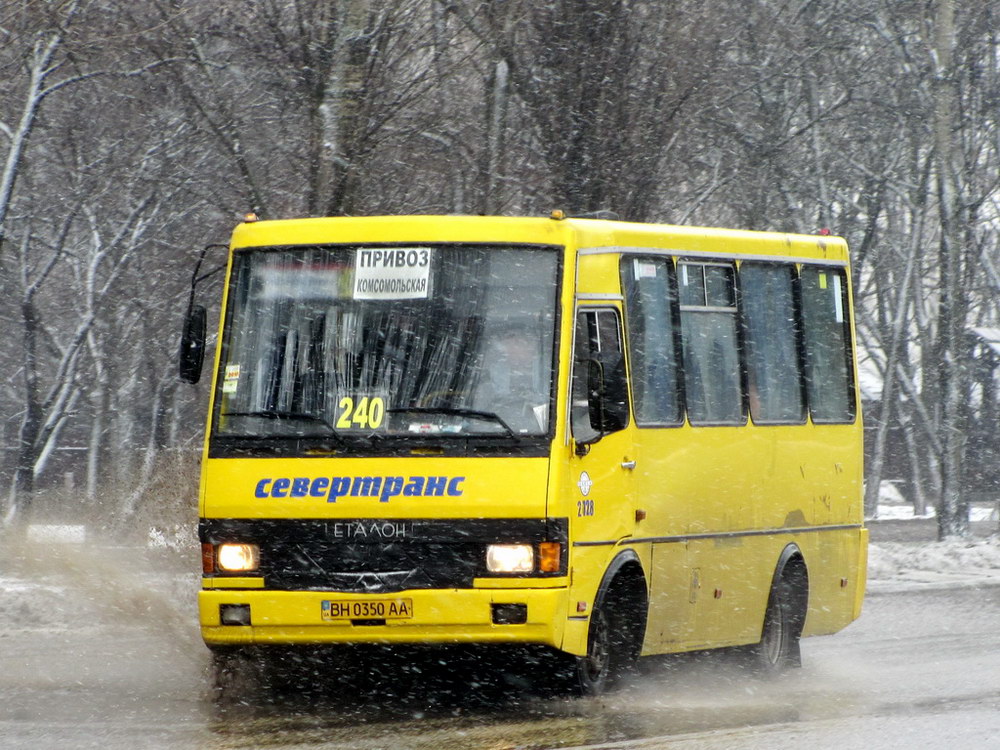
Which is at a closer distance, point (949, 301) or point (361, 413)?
point (361, 413)

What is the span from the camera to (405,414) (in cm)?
985

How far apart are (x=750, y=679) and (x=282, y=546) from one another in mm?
4067

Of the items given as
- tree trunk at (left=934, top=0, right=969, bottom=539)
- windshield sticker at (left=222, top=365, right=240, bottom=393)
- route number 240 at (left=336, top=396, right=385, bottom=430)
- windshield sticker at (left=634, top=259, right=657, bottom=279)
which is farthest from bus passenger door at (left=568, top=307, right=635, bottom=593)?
tree trunk at (left=934, top=0, right=969, bottom=539)

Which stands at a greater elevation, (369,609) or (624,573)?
(624,573)

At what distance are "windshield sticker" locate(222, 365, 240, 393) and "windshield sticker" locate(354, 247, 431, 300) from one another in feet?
2.45

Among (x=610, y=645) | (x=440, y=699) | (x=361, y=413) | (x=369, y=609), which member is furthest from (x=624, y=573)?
(x=361, y=413)

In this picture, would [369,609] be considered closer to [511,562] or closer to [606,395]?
[511,562]

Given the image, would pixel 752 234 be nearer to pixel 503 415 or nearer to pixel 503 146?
pixel 503 415

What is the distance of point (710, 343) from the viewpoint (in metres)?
12.0

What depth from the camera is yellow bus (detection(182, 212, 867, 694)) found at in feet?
31.5

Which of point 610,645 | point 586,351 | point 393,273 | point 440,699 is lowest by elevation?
point 440,699

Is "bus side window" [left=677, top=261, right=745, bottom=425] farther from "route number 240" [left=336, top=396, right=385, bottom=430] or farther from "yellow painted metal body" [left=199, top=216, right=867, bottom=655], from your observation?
"route number 240" [left=336, top=396, right=385, bottom=430]

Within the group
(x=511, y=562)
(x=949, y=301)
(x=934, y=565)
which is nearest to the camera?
(x=511, y=562)

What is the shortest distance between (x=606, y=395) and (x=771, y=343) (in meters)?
3.31
